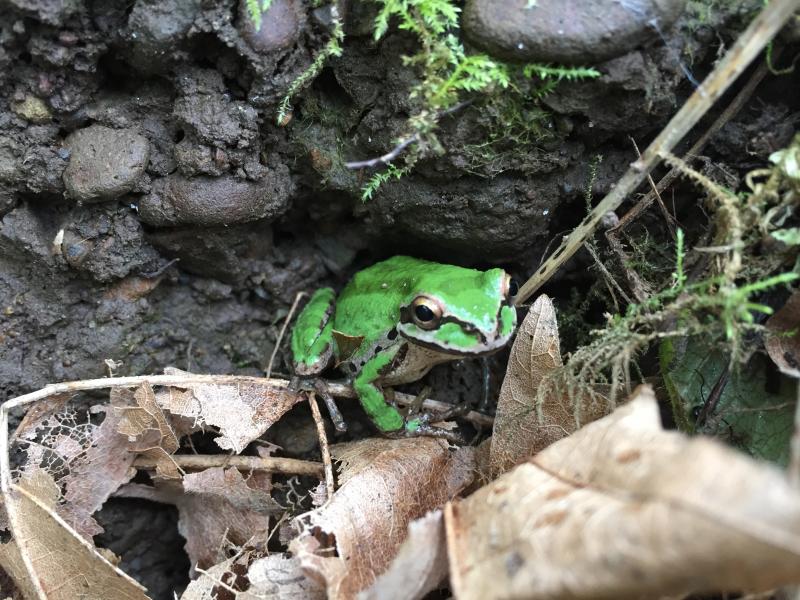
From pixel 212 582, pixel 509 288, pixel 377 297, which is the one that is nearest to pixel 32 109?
pixel 377 297

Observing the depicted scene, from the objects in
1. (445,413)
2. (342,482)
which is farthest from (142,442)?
(445,413)

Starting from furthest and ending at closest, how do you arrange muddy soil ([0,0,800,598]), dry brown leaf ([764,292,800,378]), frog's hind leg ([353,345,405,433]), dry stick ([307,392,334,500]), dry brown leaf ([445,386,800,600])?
1. frog's hind leg ([353,345,405,433])
2. dry stick ([307,392,334,500])
3. muddy soil ([0,0,800,598])
4. dry brown leaf ([764,292,800,378])
5. dry brown leaf ([445,386,800,600])

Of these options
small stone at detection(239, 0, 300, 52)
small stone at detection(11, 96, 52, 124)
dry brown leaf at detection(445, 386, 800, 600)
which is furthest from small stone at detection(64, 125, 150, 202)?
dry brown leaf at detection(445, 386, 800, 600)

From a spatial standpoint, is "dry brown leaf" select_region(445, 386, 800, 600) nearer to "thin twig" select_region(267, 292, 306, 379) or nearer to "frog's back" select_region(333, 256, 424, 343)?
"frog's back" select_region(333, 256, 424, 343)

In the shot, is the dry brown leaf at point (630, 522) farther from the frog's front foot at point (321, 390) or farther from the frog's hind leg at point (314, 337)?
the frog's hind leg at point (314, 337)

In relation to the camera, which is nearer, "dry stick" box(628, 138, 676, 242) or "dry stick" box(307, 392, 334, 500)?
"dry stick" box(628, 138, 676, 242)

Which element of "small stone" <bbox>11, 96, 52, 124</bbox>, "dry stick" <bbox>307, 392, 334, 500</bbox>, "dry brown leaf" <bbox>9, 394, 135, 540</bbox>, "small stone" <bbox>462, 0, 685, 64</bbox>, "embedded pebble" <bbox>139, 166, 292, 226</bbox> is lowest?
"dry brown leaf" <bbox>9, 394, 135, 540</bbox>

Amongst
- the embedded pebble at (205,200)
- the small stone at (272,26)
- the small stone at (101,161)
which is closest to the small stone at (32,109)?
the small stone at (101,161)
